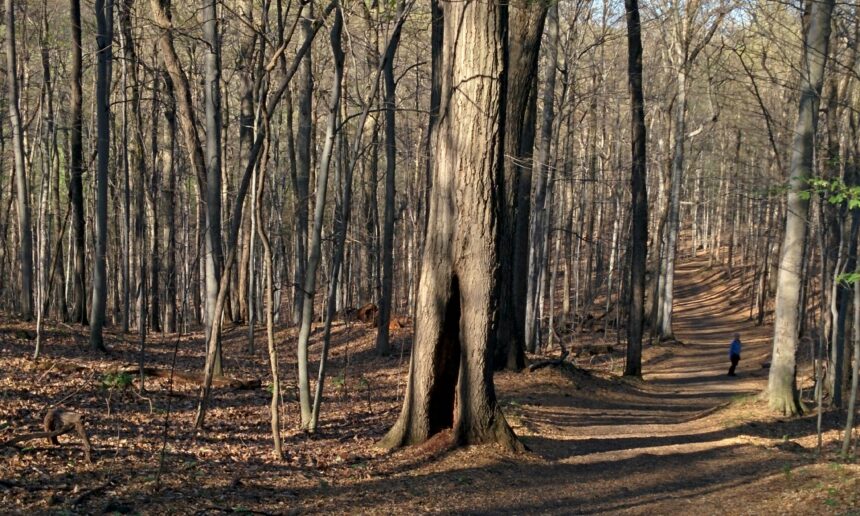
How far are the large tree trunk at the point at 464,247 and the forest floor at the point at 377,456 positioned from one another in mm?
456

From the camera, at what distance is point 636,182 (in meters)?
19.7

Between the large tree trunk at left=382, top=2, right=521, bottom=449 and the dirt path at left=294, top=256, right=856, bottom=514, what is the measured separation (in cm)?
53

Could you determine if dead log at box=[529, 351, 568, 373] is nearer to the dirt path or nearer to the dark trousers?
the dirt path

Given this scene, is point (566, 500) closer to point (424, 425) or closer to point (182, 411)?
Result: point (424, 425)

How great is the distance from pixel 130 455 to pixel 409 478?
282 centimetres

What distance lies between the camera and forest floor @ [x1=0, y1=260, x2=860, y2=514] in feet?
22.7

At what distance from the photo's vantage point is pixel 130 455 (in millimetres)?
7746

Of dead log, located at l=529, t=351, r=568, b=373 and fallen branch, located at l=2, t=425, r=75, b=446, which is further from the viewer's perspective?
dead log, located at l=529, t=351, r=568, b=373

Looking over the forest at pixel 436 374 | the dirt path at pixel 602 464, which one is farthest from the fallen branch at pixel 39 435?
the dirt path at pixel 602 464

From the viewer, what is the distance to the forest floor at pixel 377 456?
273 inches

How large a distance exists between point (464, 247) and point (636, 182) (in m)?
11.8

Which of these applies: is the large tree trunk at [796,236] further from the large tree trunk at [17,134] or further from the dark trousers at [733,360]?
the large tree trunk at [17,134]

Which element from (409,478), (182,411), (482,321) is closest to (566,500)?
(409,478)

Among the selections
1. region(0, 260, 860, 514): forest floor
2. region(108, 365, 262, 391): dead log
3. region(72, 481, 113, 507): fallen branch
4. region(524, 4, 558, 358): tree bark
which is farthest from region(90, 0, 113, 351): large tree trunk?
region(72, 481, 113, 507): fallen branch
